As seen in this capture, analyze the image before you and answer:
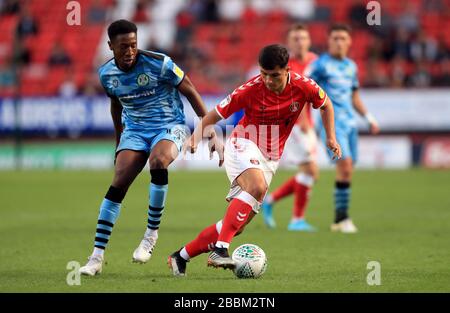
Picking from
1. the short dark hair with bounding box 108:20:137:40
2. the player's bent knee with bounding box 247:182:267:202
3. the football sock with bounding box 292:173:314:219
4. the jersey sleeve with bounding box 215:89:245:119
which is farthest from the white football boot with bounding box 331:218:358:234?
the short dark hair with bounding box 108:20:137:40

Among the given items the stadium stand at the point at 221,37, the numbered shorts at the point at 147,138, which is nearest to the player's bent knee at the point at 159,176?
the numbered shorts at the point at 147,138

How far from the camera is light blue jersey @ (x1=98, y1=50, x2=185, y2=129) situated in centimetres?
864

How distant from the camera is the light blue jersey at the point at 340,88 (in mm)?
12391

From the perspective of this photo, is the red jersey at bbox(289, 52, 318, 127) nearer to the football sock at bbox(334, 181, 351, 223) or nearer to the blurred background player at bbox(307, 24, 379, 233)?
the blurred background player at bbox(307, 24, 379, 233)

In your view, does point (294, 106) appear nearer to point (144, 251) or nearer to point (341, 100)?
point (144, 251)

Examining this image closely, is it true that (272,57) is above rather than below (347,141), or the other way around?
above

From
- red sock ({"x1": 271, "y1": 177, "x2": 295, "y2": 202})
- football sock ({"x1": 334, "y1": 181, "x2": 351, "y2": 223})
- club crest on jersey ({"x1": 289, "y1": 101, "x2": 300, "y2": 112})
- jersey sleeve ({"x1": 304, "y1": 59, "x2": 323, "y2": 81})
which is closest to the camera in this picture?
club crest on jersey ({"x1": 289, "y1": 101, "x2": 300, "y2": 112})

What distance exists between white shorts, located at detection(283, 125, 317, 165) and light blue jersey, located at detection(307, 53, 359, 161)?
1.95ft

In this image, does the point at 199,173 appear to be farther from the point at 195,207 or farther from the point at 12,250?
the point at 12,250

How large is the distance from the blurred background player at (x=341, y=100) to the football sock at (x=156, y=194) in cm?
408

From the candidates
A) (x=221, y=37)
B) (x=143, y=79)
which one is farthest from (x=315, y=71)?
(x=221, y=37)

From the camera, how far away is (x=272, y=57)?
25.6 feet

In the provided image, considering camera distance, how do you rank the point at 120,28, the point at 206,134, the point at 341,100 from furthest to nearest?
the point at 341,100, the point at 120,28, the point at 206,134

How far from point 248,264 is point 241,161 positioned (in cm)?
90
